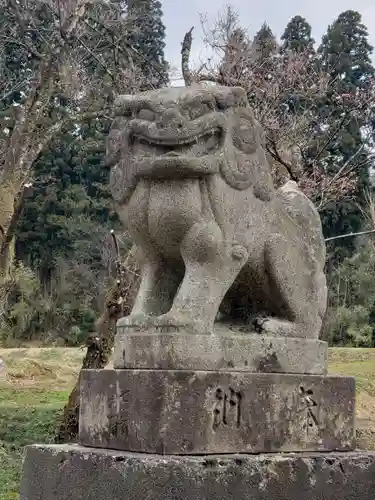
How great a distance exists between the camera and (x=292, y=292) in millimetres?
4445

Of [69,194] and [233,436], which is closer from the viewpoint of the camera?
[233,436]

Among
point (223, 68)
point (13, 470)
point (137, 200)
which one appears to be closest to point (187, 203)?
point (137, 200)

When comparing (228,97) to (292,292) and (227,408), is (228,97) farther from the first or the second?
(227,408)

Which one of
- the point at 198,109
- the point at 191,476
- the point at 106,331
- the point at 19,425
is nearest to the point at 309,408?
the point at 191,476

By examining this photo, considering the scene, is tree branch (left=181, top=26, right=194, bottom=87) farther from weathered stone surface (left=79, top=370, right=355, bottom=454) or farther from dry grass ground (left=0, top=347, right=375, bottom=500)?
weathered stone surface (left=79, top=370, right=355, bottom=454)

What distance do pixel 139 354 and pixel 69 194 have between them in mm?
27849

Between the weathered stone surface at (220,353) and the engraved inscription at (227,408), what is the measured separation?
142 millimetres

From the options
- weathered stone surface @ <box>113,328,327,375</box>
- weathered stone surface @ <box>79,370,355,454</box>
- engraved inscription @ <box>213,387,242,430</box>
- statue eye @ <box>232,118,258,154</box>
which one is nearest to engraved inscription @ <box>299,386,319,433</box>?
weathered stone surface @ <box>79,370,355,454</box>

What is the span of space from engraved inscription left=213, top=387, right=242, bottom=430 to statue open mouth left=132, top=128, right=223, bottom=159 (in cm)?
118

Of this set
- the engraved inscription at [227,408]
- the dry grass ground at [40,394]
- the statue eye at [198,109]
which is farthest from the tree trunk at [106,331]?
the engraved inscription at [227,408]

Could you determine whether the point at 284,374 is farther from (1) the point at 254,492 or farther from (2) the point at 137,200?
(2) the point at 137,200

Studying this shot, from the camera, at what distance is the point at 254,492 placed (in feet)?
12.5

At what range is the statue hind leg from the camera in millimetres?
4383

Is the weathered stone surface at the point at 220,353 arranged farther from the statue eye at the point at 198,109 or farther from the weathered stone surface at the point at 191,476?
the statue eye at the point at 198,109
